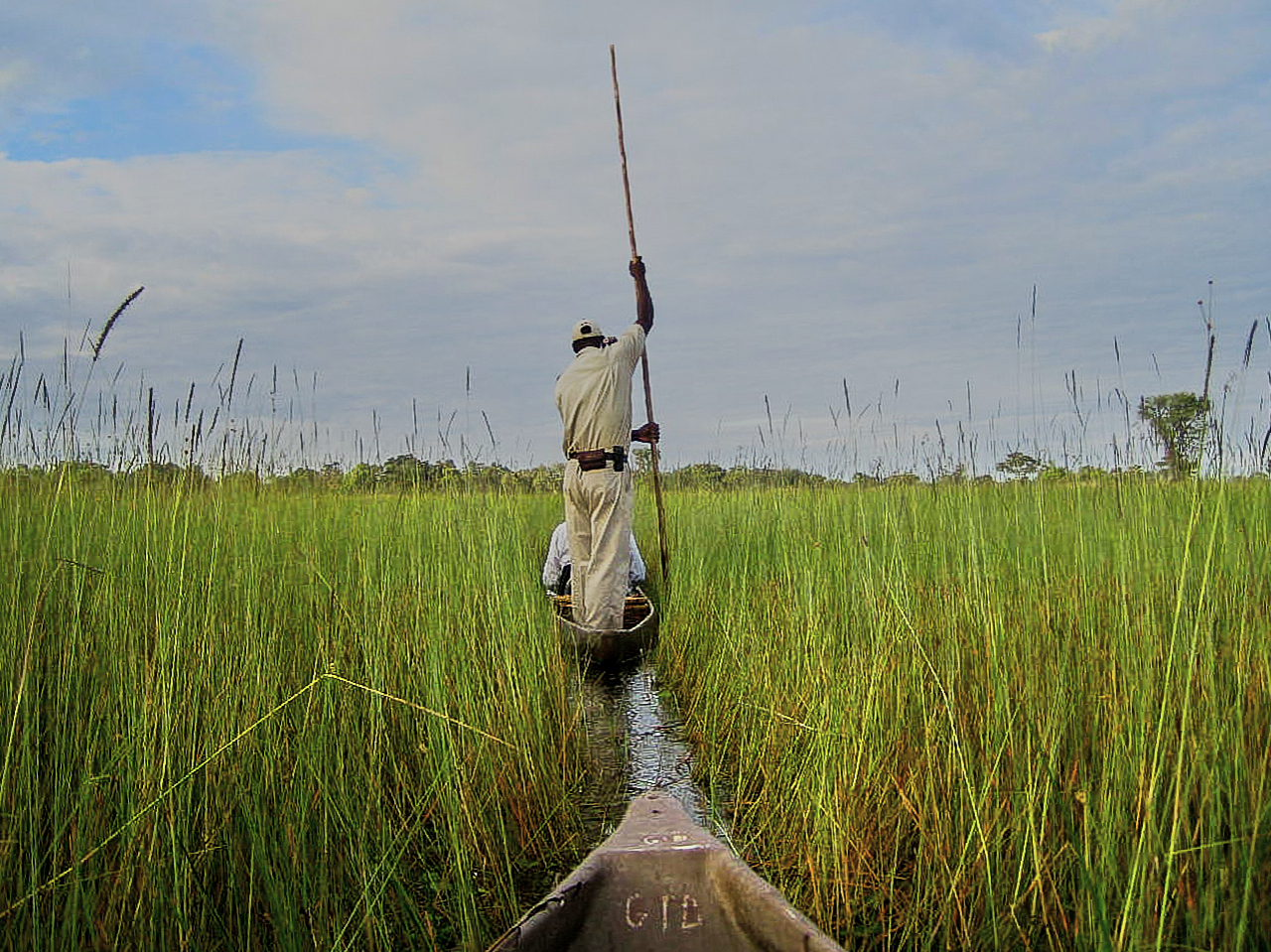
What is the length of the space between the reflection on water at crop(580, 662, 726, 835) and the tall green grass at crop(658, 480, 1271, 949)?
0.15 meters

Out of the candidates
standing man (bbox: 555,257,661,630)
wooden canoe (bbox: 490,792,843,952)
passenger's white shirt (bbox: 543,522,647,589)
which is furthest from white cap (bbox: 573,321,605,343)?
wooden canoe (bbox: 490,792,843,952)

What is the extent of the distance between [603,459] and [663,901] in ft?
13.3

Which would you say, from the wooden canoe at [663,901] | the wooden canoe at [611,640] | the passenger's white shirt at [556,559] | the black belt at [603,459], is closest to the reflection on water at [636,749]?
the wooden canoe at [611,640]

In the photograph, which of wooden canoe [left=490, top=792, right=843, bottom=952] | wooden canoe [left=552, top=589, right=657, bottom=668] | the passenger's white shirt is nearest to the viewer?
wooden canoe [left=490, top=792, right=843, bottom=952]

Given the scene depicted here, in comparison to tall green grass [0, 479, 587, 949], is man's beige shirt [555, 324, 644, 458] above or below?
above

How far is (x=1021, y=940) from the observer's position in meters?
2.01

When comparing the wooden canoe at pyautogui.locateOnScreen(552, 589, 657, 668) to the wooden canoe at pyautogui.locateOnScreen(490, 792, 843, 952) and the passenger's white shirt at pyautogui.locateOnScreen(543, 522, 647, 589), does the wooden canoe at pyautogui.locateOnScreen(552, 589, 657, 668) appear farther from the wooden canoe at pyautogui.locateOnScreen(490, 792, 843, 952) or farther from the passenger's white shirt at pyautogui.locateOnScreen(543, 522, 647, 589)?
the wooden canoe at pyautogui.locateOnScreen(490, 792, 843, 952)

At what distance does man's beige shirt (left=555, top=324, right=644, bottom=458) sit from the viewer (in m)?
5.95

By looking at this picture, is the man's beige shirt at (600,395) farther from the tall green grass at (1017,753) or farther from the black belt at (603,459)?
the tall green grass at (1017,753)

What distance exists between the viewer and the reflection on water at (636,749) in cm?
354

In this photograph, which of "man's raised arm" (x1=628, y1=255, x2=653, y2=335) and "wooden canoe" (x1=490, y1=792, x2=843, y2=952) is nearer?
"wooden canoe" (x1=490, y1=792, x2=843, y2=952)

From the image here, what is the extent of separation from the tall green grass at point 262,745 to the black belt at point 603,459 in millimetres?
1859

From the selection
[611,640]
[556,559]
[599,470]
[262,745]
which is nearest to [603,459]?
[599,470]

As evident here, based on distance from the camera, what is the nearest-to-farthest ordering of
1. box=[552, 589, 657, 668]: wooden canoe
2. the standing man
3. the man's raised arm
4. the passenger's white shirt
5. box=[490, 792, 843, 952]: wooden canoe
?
box=[490, 792, 843, 952]: wooden canoe → box=[552, 589, 657, 668]: wooden canoe → the standing man → the man's raised arm → the passenger's white shirt
